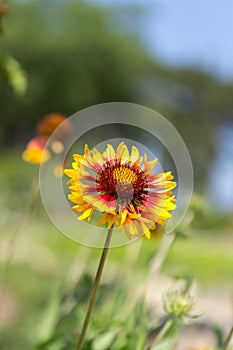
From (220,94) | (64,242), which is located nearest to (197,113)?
(220,94)

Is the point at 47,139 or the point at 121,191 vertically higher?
the point at 47,139

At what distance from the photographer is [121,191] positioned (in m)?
0.75

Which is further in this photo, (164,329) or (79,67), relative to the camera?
(79,67)

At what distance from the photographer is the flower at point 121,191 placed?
731 mm

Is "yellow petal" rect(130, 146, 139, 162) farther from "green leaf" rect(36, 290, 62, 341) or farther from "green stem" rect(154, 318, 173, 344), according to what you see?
"green leaf" rect(36, 290, 62, 341)

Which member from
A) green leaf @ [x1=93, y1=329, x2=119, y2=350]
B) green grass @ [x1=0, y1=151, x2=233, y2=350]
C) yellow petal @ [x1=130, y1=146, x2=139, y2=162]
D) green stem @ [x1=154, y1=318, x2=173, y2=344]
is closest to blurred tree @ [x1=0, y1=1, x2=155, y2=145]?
green grass @ [x1=0, y1=151, x2=233, y2=350]

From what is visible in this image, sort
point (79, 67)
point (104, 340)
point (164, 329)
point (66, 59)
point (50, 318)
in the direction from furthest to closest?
point (79, 67)
point (66, 59)
point (50, 318)
point (104, 340)
point (164, 329)

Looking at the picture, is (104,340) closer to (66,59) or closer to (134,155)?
(134,155)

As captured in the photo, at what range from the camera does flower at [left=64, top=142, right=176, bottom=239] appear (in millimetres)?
731

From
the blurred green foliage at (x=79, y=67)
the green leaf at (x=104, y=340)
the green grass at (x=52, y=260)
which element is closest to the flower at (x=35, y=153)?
the green leaf at (x=104, y=340)

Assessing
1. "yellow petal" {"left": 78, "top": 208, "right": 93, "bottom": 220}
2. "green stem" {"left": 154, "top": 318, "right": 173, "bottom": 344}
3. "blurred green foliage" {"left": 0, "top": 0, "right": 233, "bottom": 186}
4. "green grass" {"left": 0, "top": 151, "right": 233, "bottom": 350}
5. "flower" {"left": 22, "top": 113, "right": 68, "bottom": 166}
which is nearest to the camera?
"yellow petal" {"left": 78, "top": 208, "right": 93, "bottom": 220}

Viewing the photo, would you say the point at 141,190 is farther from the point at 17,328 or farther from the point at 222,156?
the point at 222,156

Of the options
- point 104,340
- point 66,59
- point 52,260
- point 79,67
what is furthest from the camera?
point 79,67

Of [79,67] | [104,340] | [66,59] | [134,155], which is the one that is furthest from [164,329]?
[79,67]
